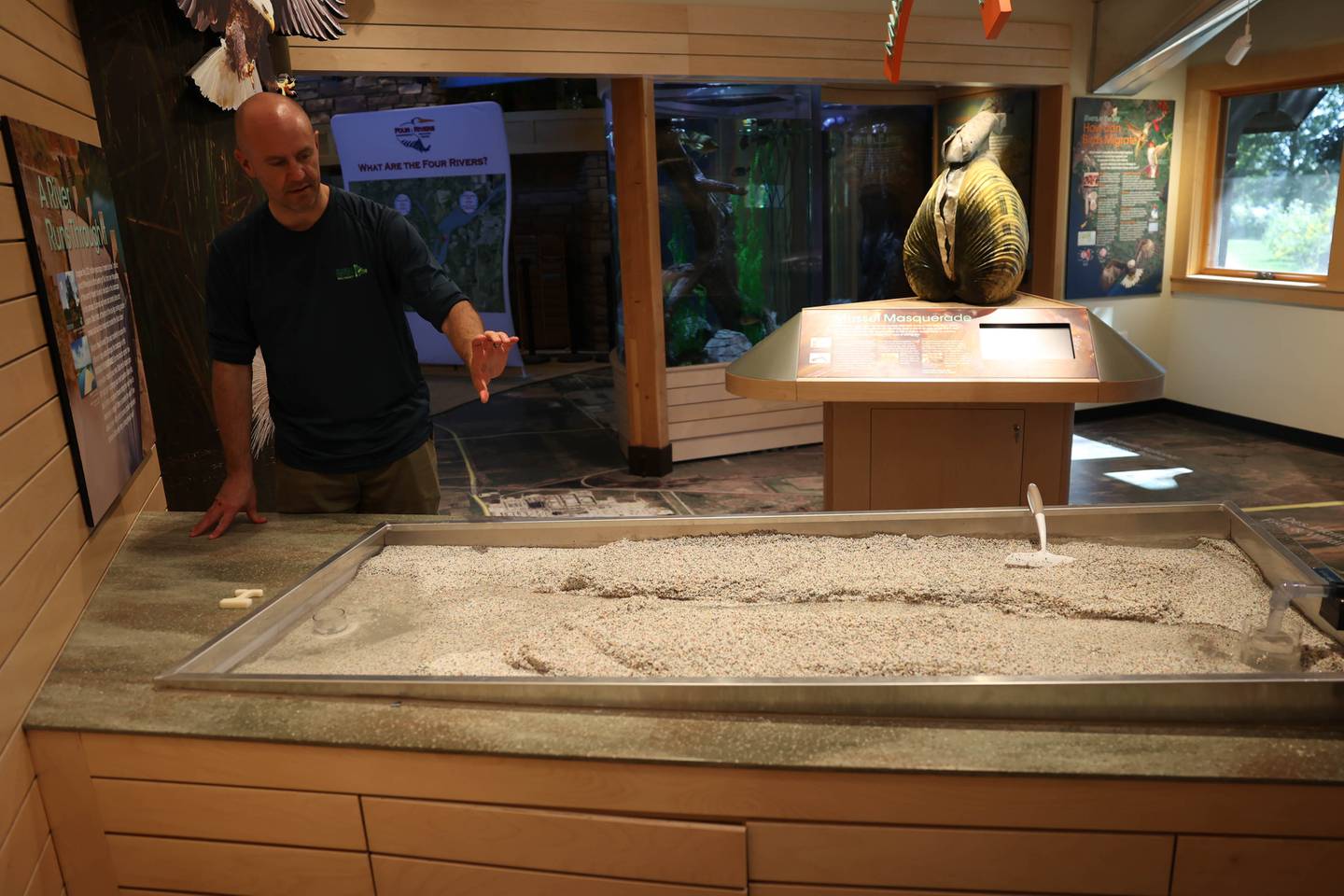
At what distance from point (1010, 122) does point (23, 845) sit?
21.3 ft

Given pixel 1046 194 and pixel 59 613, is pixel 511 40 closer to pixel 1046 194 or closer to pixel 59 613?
pixel 1046 194

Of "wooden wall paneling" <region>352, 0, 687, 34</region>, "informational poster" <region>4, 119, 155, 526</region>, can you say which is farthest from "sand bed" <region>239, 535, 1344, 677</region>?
"wooden wall paneling" <region>352, 0, 687, 34</region>

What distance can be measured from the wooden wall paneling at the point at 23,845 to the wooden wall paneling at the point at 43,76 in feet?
4.07

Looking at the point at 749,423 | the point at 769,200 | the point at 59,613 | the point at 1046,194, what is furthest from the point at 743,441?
the point at 59,613

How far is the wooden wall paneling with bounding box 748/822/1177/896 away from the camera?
117 cm

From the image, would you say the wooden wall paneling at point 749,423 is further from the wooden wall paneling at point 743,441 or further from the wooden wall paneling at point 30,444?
the wooden wall paneling at point 30,444

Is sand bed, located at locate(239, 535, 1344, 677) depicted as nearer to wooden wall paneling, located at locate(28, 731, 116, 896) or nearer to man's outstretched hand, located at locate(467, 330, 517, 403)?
wooden wall paneling, located at locate(28, 731, 116, 896)

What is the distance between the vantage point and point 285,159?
6.57ft

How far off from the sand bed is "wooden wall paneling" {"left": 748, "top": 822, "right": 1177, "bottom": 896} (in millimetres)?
235

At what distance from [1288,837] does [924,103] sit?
6.01 meters

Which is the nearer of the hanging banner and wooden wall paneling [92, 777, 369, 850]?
wooden wall paneling [92, 777, 369, 850]

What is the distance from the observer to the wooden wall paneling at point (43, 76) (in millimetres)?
1710

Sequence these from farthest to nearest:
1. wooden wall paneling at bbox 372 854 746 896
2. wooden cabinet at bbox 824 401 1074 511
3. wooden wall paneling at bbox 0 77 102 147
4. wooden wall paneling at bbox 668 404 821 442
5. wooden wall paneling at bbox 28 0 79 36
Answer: wooden wall paneling at bbox 668 404 821 442, wooden cabinet at bbox 824 401 1074 511, wooden wall paneling at bbox 28 0 79 36, wooden wall paneling at bbox 0 77 102 147, wooden wall paneling at bbox 372 854 746 896

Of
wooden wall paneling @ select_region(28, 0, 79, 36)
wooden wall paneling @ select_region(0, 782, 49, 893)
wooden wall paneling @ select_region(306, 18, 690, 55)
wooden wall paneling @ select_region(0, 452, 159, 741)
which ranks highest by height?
wooden wall paneling @ select_region(306, 18, 690, 55)
